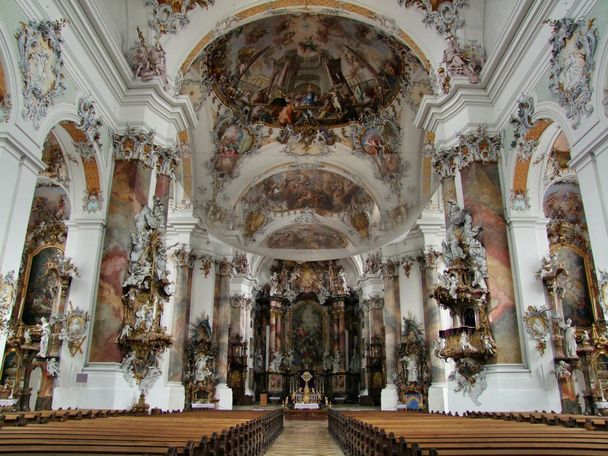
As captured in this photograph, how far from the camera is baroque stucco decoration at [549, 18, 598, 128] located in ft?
24.3

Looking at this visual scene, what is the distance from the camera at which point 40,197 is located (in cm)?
1631

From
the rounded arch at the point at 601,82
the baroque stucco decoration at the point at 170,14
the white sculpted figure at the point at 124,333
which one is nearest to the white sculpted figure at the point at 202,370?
the white sculpted figure at the point at 124,333

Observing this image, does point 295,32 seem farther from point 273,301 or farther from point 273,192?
point 273,301

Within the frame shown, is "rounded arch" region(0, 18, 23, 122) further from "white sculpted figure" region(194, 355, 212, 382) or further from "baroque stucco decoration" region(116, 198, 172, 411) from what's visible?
"white sculpted figure" region(194, 355, 212, 382)

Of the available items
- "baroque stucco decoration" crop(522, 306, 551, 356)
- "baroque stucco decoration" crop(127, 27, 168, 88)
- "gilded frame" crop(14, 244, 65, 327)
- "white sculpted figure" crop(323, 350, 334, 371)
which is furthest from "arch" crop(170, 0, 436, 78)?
"white sculpted figure" crop(323, 350, 334, 371)

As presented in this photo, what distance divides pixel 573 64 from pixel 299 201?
15575mm

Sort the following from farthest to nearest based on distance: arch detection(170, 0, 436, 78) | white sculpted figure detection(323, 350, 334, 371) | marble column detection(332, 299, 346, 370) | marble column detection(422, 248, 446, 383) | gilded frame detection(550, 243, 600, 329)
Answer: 1. marble column detection(332, 299, 346, 370)
2. white sculpted figure detection(323, 350, 334, 371)
3. marble column detection(422, 248, 446, 383)
4. gilded frame detection(550, 243, 600, 329)
5. arch detection(170, 0, 436, 78)

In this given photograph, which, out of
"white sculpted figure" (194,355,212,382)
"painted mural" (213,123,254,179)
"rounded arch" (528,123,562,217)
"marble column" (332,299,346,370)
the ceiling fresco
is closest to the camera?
"rounded arch" (528,123,562,217)

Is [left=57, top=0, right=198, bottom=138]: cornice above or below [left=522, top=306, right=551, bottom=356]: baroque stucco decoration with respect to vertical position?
above

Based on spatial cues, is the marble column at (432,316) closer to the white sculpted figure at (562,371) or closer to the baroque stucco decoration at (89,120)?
the white sculpted figure at (562,371)

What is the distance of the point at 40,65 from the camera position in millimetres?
7773

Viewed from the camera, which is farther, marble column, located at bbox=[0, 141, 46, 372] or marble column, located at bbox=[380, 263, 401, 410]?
marble column, located at bbox=[380, 263, 401, 410]

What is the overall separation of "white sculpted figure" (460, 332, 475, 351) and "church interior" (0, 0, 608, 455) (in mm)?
26

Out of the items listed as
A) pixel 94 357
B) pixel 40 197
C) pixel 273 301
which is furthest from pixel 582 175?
pixel 273 301
